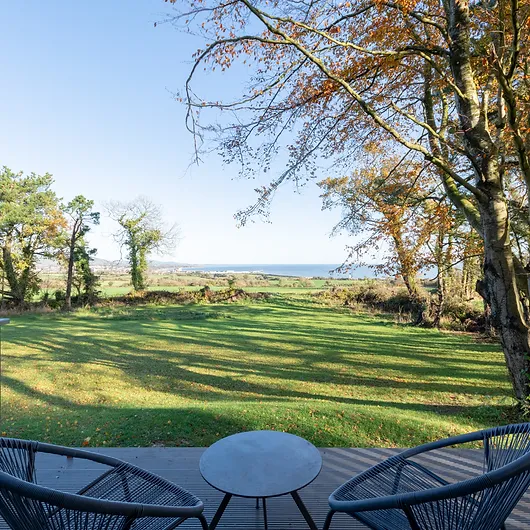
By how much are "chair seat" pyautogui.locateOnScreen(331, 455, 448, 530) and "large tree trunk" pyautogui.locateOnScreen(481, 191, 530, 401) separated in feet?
9.92

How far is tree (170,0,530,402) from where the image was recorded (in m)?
3.70

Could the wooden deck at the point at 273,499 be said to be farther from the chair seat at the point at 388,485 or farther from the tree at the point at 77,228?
the tree at the point at 77,228

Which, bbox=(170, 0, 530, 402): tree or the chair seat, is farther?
bbox=(170, 0, 530, 402): tree

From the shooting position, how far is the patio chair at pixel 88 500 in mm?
1008

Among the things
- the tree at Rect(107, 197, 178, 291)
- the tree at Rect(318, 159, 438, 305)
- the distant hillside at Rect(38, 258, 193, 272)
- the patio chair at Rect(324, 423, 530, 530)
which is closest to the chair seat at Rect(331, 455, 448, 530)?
the patio chair at Rect(324, 423, 530, 530)

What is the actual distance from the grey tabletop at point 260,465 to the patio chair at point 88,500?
175 millimetres

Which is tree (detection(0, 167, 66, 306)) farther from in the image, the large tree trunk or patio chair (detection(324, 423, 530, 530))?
patio chair (detection(324, 423, 530, 530))

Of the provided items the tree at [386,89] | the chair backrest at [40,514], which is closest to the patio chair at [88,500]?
the chair backrest at [40,514]

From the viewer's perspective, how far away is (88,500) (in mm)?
1043

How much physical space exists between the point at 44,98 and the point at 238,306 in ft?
47.3

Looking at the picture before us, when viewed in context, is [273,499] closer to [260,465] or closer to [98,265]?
[260,465]

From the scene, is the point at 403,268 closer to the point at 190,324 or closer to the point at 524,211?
the point at 524,211

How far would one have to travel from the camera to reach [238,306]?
2066 cm

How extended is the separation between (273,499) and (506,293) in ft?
11.8
